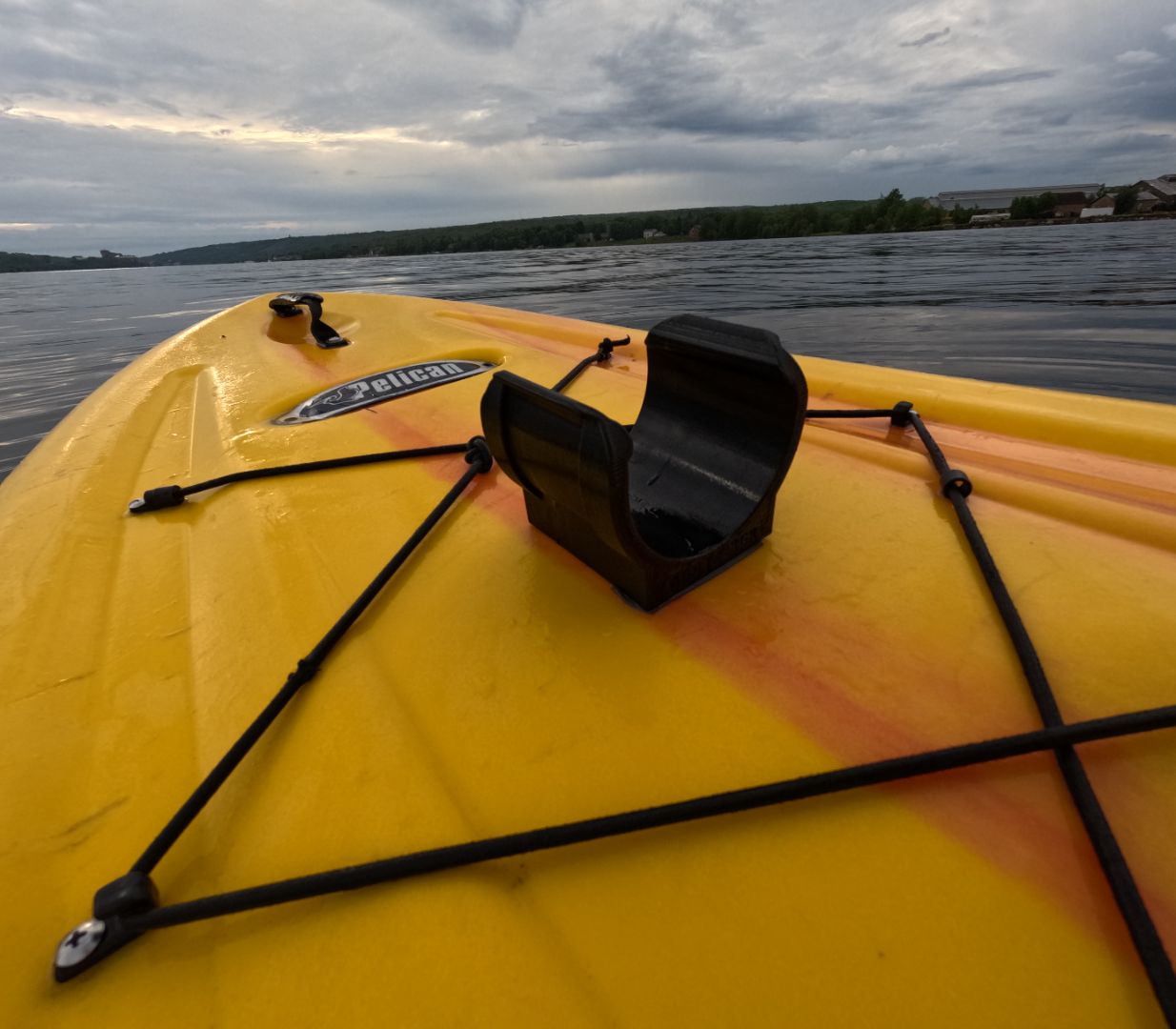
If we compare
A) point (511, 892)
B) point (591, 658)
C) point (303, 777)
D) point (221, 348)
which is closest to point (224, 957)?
point (303, 777)

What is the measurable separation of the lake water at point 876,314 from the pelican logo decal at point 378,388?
454 centimetres

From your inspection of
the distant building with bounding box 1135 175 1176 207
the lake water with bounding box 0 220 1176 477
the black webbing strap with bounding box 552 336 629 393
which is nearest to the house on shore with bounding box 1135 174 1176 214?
the distant building with bounding box 1135 175 1176 207

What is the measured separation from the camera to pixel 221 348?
3660mm

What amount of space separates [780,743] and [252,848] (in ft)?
2.65

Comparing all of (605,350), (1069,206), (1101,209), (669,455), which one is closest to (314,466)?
(669,455)

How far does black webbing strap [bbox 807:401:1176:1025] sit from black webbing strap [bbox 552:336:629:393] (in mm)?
1516

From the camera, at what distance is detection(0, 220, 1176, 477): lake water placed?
632cm

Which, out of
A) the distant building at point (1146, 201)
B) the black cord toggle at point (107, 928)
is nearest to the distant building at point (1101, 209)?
the distant building at point (1146, 201)

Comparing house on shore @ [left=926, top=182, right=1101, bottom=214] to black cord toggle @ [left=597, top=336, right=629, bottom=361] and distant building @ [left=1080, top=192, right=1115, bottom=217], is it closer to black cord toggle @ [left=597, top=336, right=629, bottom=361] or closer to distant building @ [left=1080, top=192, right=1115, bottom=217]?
distant building @ [left=1080, top=192, right=1115, bottom=217]

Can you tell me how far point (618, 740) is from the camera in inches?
37.4

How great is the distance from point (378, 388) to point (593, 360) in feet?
3.28

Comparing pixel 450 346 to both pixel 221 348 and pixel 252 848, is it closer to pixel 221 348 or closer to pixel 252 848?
pixel 221 348

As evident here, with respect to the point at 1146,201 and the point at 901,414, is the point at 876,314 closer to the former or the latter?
the point at 901,414

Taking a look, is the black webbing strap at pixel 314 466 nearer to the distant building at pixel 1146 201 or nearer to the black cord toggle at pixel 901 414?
the black cord toggle at pixel 901 414
